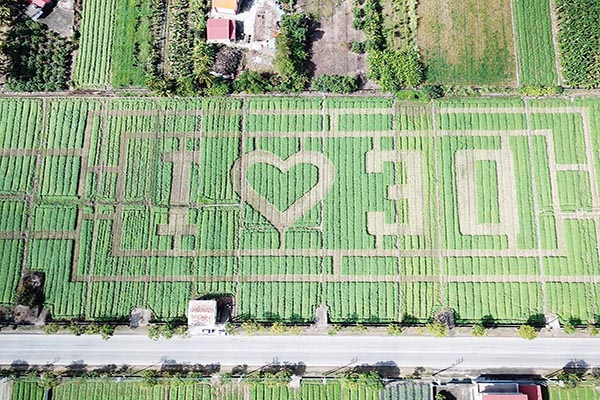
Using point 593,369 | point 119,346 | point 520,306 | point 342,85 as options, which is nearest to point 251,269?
point 119,346

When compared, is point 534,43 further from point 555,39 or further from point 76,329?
point 76,329

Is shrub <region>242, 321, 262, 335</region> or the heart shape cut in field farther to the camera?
the heart shape cut in field

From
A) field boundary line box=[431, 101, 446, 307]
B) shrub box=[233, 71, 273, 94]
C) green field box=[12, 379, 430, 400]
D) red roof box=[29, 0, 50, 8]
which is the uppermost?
red roof box=[29, 0, 50, 8]

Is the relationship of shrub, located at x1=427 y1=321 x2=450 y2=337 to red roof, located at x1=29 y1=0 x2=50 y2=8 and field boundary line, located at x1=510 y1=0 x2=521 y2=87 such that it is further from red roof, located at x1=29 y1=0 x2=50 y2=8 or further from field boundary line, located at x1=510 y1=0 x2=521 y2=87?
red roof, located at x1=29 y1=0 x2=50 y2=8

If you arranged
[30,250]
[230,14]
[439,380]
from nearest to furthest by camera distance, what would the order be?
[439,380] < [30,250] < [230,14]

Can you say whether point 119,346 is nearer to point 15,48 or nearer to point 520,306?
point 15,48

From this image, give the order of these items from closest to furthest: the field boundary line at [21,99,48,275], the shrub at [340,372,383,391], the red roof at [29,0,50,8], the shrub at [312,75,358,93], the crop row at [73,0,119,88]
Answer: the shrub at [340,372,383,391] → the field boundary line at [21,99,48,275] → the shrub at [312,75,358,93] → the crop row at [73,0,119,88] → the red roof at [29,0,50,8]

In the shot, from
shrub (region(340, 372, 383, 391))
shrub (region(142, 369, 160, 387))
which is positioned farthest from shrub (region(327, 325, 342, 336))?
shrub (region(142, 369, 160, 387))
